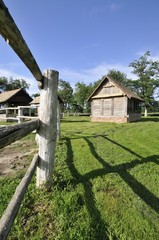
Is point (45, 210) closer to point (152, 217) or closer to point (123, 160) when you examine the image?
point (152, 217)

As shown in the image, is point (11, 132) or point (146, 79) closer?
point (11, 132)

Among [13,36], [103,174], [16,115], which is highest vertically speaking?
[13,36]

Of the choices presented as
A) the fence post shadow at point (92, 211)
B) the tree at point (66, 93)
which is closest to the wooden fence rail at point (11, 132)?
the fence post shadow at point (92, 211)

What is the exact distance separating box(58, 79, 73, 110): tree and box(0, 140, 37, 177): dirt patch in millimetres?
52035

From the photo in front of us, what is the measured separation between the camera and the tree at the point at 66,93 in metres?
59.1

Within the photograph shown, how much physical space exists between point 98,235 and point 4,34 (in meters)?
2.42

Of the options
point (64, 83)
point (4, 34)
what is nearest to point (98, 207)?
point (4, 34)

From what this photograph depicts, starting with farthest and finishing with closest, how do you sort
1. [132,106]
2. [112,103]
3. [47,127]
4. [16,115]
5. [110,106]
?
[16,115] < [132,106] < [110,106] < [112,103] < [47,127]

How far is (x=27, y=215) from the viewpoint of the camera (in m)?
2.50

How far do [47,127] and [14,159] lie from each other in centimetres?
249

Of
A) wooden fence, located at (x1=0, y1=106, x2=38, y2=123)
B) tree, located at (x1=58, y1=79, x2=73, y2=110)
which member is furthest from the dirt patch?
tree, located at (x1=58, y1=79, x2=73, y2=110)

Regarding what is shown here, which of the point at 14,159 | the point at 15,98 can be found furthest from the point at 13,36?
the point at 15,98

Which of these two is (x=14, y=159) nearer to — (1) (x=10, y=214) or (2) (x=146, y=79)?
(1) (x=10, y=214)

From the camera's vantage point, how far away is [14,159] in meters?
4.87
